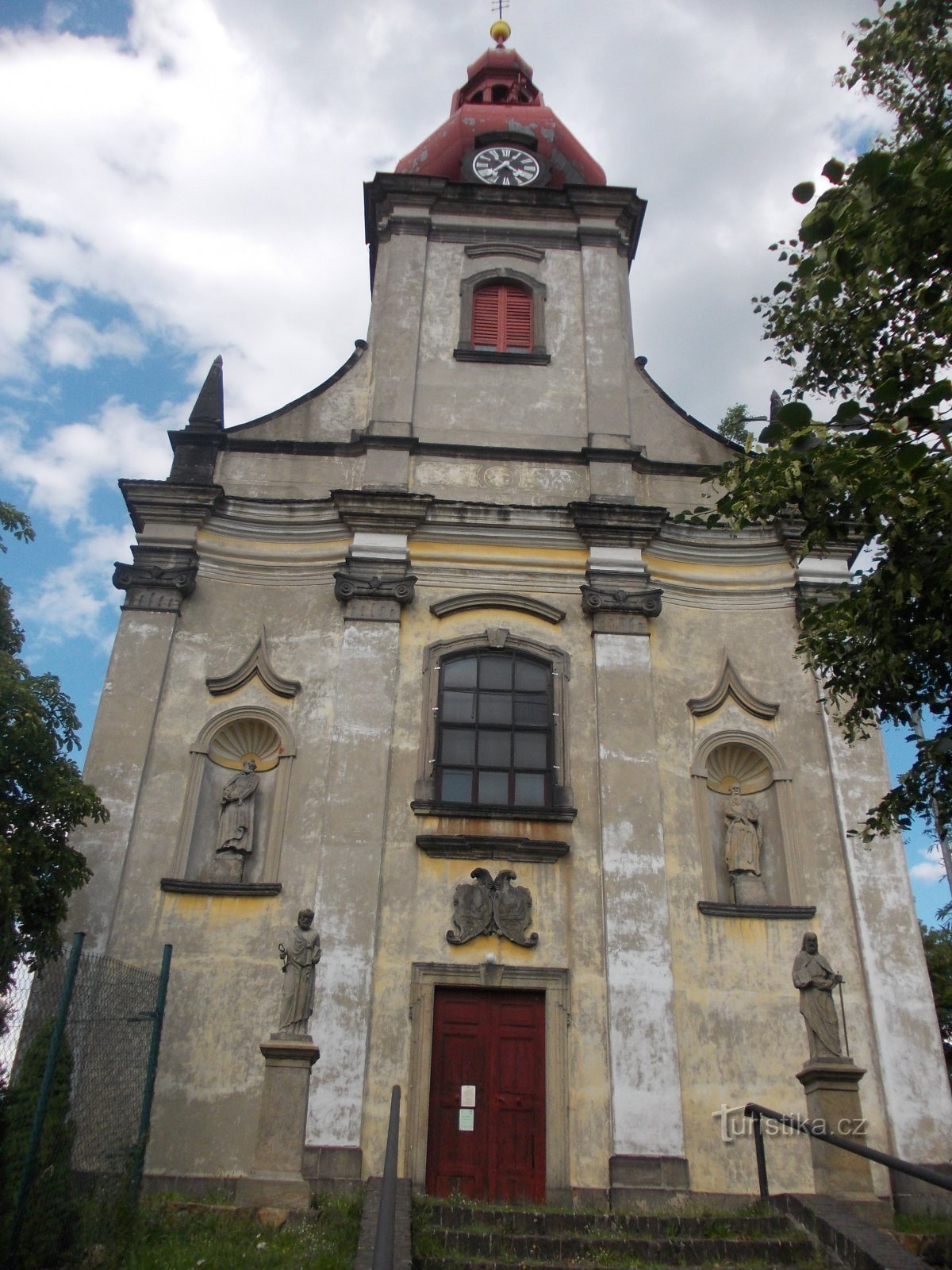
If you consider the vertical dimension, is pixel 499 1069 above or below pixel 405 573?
below

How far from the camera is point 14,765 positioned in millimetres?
9562

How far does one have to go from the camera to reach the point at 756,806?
12.6 meters

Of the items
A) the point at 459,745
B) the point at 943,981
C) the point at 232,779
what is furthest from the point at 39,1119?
the point at 943,981

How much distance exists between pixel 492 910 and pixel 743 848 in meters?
2.81

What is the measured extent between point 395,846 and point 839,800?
15.7 ft

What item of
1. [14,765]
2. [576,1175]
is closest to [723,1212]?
[576,1175]

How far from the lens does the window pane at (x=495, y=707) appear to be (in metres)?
12.9

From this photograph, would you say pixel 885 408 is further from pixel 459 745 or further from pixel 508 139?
pixel 508 139

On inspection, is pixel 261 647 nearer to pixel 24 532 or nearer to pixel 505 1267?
pixel 24 532

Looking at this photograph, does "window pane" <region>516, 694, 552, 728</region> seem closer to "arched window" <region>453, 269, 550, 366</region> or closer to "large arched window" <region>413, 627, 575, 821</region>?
"large arched window" <region>413, 627, 575, 821</region>

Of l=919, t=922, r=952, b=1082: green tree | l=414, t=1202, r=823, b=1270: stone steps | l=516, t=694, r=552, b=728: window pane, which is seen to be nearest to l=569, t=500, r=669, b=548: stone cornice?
l=516, t=694, r=552, b=728: window pane

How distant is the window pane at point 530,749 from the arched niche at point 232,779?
227cm

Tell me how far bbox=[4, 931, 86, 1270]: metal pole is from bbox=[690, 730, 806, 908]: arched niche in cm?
672

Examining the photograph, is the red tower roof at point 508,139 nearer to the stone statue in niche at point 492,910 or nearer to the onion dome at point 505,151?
the onion dome at point 505,151
